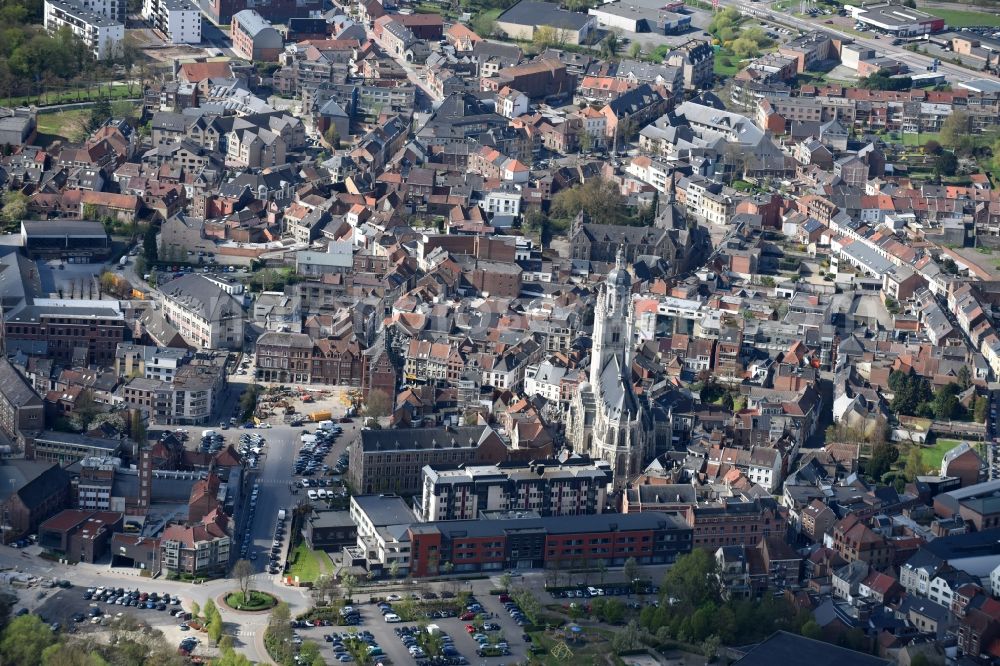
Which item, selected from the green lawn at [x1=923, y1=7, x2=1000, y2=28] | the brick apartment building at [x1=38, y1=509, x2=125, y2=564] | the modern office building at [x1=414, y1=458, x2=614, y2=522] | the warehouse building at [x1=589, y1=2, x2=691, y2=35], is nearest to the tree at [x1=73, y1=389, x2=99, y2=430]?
the brick apartment building at [x1=38, y1=509, x2=125, y2=564]

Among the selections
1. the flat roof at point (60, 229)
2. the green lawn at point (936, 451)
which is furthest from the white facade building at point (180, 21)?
the green lawn at point (936, 451)

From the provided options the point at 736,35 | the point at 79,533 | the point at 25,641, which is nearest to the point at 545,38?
the point at 736,35

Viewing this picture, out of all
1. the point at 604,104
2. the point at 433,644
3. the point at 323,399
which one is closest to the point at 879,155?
the point at 604,104

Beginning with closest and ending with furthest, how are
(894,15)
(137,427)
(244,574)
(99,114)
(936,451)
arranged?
(244,574), (137,427), (936,451), (99,114), (894,15)

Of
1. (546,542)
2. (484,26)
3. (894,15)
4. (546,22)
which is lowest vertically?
(546,542)

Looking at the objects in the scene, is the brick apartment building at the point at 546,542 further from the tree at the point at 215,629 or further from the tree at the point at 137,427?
the tree at the point at 137,427

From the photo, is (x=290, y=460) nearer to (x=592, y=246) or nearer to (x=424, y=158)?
(x=592, y=246)

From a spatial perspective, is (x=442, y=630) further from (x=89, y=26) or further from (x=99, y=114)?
Answer: (x=89, y=26)
